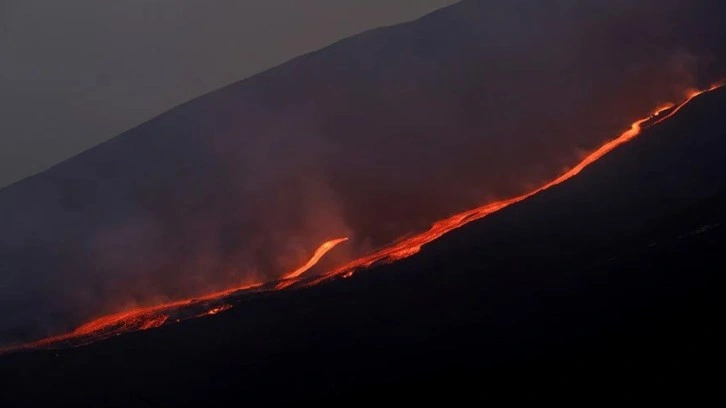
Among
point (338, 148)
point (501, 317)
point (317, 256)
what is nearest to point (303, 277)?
point (317, 256)

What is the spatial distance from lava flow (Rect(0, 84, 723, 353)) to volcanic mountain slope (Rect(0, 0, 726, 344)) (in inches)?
15.0

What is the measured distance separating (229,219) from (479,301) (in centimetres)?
720

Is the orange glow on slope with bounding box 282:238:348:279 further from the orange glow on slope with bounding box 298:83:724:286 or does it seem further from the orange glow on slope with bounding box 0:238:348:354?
the orange glow on slope with bounding box 298:83:724:286

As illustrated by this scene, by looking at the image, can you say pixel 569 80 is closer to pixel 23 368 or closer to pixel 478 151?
pixel 478 151

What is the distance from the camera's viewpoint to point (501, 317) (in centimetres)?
726

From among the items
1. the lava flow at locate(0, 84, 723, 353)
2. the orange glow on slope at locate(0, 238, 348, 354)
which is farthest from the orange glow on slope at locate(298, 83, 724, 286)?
the orange glow on slope at locate(0, 238, 348, 354)

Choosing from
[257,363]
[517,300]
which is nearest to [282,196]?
[257,363]

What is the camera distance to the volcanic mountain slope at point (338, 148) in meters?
12.4

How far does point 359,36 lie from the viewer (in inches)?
769

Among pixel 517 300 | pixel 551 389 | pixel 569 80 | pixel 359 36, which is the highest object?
pixel 359 36

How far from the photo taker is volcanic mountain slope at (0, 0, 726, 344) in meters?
12.4

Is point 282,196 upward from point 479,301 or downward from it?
upward

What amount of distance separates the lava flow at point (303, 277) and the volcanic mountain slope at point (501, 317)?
1.18 feet

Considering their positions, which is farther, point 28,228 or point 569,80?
point 28,228
